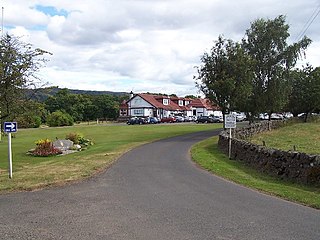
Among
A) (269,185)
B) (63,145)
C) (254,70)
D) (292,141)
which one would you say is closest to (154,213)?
(269,185)

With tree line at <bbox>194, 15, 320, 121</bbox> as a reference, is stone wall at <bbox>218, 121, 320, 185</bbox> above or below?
below

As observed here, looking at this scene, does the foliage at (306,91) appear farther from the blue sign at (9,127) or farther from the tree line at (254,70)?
the blue sign at (9,127)

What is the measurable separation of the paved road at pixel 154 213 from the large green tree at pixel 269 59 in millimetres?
33777

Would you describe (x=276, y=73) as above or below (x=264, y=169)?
Result: above

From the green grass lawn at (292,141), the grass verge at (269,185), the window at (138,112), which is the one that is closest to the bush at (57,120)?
the window at (138,112)

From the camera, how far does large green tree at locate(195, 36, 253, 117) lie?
38.0 metres

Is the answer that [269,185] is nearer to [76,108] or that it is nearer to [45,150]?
[45,150]

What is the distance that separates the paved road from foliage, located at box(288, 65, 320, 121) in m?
47.8

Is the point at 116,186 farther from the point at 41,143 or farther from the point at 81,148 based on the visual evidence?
the point at 81,148

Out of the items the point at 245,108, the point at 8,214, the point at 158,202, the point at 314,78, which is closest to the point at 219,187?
the point at 158,202

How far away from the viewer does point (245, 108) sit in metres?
45.0

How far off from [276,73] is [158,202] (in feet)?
128

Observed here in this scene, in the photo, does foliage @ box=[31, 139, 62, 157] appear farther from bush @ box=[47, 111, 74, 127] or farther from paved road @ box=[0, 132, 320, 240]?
bush @ box=[47, 111, 74, 127]

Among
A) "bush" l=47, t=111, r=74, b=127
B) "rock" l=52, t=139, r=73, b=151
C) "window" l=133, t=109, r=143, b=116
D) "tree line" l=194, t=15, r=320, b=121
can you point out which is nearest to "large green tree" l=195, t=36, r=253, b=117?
"tree line" l=194, t=15, r=320, b=121
